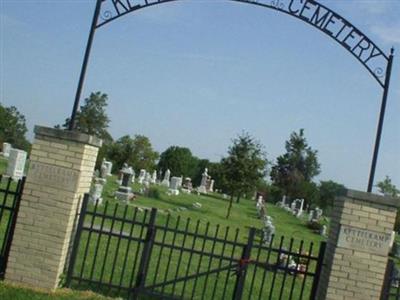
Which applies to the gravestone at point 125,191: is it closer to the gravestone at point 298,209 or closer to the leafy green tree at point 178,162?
the gravestone at point 298,209

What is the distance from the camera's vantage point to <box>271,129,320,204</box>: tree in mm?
79125

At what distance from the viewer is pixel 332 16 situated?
8547mm

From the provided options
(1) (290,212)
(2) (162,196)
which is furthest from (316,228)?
(1) (290,212)

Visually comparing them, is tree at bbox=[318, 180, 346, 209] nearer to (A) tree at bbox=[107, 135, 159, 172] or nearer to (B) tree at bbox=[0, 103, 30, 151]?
(A) tree at bbox=[107, 135, 159, 172]

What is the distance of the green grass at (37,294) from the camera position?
7152 millimetres

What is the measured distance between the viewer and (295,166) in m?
82.2

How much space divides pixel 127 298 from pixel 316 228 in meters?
26.7

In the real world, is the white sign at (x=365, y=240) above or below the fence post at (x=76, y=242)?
above

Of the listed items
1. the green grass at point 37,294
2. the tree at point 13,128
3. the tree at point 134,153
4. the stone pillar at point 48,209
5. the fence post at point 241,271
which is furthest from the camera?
the tree at point 13,128

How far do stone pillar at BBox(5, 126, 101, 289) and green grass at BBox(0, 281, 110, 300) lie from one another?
138 mm

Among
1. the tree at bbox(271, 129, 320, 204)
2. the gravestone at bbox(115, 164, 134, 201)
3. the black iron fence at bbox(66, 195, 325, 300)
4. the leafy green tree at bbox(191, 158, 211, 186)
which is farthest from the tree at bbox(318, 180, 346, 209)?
the black iron fence at bbox(66, 195, 325, 300)

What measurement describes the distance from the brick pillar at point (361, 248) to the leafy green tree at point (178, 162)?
70.0m

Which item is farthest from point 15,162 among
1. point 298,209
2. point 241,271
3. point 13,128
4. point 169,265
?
point 13,128

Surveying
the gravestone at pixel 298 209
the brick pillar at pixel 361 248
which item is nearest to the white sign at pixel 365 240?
the brick pillar at pixel 361 248
